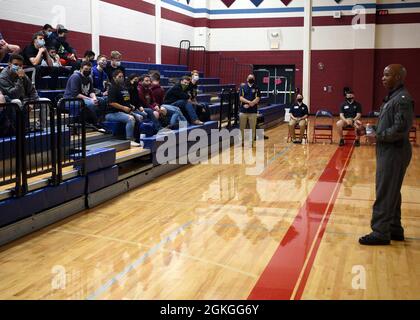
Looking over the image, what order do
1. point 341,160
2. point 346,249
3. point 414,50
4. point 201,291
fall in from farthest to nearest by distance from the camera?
point 414,50
point 341,160
point 346,249
point 201,291

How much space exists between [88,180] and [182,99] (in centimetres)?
482

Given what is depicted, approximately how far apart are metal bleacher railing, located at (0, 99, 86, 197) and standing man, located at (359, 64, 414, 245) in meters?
3.56

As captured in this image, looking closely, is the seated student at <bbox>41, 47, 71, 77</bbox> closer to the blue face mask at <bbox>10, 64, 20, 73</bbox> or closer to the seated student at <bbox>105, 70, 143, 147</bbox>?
the seated student at <bbox>105, 70, 143, 147</bbox>

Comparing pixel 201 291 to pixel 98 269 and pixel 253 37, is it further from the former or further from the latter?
pixel 253 37

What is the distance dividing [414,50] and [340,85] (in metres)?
2.89

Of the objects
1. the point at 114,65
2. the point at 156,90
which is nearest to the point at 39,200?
the point at 156,90

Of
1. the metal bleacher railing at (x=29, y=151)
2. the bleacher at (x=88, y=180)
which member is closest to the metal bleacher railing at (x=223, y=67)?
the bleacher at (x=88, y=180)

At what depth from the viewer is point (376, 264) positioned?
4.88 metres

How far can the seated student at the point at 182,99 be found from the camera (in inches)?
444

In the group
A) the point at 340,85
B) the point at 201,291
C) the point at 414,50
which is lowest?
the point at 201,291

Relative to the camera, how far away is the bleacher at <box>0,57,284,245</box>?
18.3 ft

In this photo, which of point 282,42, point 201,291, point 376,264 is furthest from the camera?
point 282,42

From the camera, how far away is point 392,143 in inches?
204

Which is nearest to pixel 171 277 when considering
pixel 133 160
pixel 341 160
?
pixel 133 160
